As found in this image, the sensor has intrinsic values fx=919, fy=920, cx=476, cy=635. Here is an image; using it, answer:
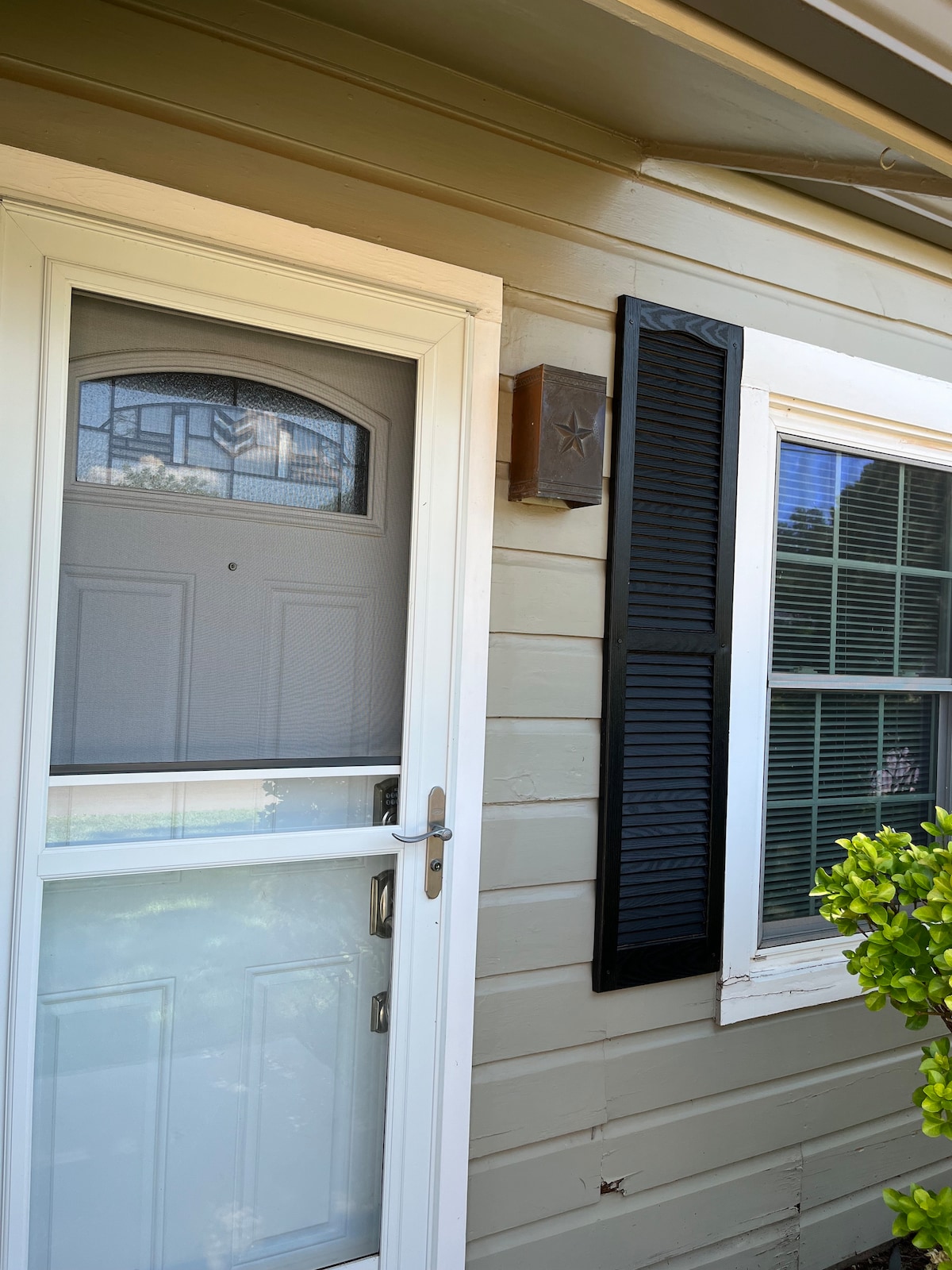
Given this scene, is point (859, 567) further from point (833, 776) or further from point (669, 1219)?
point (669, 1219)

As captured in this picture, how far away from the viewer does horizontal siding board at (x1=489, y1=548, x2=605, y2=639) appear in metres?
1.91

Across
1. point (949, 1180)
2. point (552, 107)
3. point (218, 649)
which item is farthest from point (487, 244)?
point (949, 1180)

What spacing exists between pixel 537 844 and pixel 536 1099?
536 mm

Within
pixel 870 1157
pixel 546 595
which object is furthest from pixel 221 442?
pixel 870 1157

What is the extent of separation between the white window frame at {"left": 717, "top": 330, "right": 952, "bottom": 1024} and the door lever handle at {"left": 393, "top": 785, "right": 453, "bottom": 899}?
31.3 inches

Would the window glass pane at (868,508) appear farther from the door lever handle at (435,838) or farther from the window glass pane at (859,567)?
the door lever handle at (435,838)

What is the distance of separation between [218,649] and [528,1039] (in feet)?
3.42

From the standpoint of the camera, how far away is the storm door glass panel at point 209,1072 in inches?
61.4

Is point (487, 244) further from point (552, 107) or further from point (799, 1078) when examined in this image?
point (799, 1078)

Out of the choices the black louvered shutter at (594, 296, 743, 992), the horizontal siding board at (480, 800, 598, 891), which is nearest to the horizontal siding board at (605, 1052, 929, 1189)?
the black louvered shutter at (594, 296, 743, 992)

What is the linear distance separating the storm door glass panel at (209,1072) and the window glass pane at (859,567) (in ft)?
4.40

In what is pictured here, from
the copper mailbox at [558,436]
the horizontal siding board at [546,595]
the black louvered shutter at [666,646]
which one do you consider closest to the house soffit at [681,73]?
the black louvered shutter at [666,646]

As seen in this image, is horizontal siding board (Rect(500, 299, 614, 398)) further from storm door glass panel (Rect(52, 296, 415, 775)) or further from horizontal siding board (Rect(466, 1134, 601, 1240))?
horizontal siding board (Rect(466, 1134, 601, 1240))

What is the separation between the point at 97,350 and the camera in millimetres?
1554
